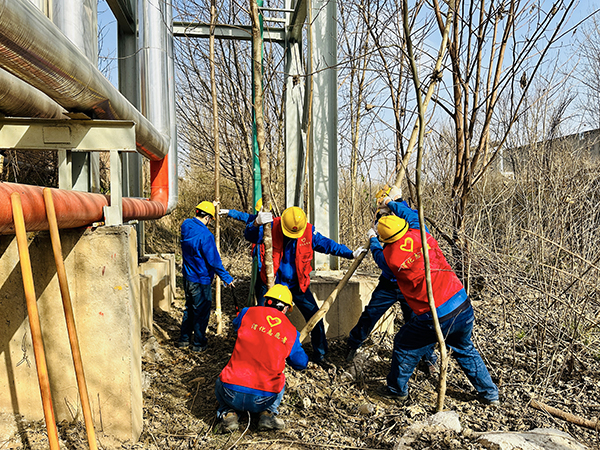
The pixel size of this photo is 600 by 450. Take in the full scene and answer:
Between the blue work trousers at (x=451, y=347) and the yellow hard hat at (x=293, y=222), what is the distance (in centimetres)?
142

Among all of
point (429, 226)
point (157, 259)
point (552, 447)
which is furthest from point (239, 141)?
point (552, 447)

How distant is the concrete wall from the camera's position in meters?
2.82

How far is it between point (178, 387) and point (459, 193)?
11.8 feet

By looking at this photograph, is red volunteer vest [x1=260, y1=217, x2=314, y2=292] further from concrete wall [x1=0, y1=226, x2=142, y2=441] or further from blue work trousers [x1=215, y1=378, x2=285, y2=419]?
concrete wall [x1=0, y1=226, x2=142, y2=441]

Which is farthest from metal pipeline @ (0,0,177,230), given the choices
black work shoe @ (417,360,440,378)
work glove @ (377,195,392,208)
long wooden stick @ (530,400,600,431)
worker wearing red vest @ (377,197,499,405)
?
long wooden stick @ (530,400,600,431)

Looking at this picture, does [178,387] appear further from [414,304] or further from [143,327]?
[414,304]

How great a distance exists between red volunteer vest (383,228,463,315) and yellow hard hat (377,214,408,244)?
5 cm

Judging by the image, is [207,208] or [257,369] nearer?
[257,369]

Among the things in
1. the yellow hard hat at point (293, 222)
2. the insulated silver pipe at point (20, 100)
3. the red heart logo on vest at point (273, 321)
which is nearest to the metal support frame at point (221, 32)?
the insulated silver pipe at point (20, 100)

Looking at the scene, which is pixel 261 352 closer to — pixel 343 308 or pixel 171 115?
pixel 343 308

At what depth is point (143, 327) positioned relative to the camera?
5094 mm

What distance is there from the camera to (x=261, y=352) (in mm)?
3215

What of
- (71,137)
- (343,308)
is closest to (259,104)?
(71,137)

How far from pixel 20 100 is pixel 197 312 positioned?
2809 mm
